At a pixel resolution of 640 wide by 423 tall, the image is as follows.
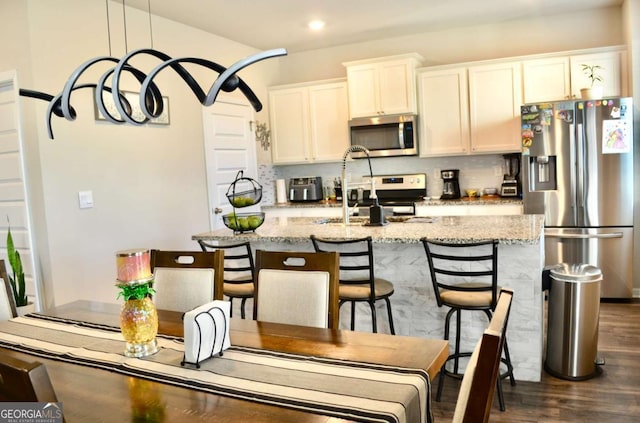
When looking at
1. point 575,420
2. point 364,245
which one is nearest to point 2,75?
point 364,245

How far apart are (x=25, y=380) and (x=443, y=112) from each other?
5039 mm

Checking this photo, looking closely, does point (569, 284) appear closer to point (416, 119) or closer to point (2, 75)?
point (416, 119)

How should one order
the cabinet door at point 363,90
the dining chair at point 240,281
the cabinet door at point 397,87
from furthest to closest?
the cabinet door at point 363,90, the cabinet door at point 397,87, the dining chair at point 240,281

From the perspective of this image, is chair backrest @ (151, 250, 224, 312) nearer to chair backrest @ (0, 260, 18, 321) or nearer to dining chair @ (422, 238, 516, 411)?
chair backrest @ (0, 260, 18, 321)

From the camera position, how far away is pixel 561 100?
15.6ft

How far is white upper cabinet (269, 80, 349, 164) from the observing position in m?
5.97

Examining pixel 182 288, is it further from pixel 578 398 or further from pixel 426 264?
pixel 578 398

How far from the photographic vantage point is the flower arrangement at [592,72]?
15.8ft

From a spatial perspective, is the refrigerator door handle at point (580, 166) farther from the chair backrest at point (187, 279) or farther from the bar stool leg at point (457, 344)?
the chair backrest at point (187, 279)

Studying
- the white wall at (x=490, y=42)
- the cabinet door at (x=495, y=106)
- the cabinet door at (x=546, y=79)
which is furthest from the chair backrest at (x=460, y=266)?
the white wall at (x=490, y=42)

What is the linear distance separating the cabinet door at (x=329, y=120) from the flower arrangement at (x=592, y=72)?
8.01 feet

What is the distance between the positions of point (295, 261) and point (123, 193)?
65.2 inches

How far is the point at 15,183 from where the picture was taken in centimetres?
370

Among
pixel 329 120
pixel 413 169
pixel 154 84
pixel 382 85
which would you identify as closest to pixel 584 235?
pixel 413 169
